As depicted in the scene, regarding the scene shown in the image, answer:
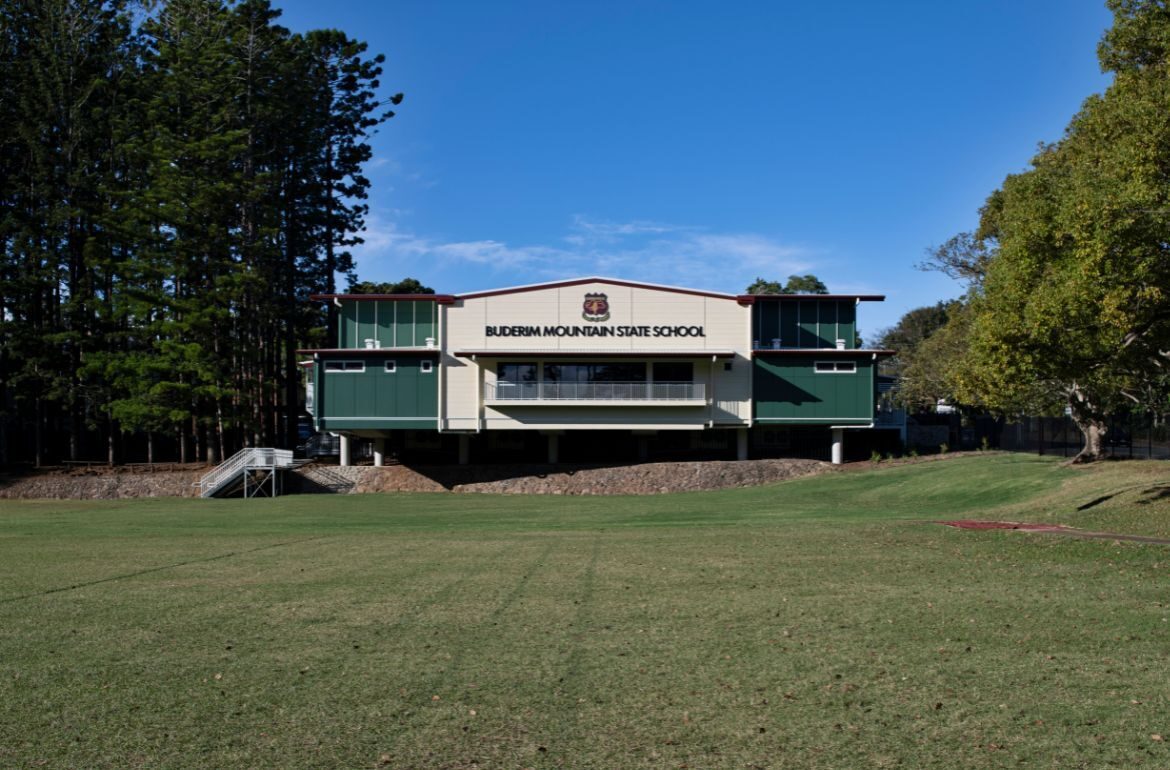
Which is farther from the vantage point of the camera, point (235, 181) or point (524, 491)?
point (235, 181)

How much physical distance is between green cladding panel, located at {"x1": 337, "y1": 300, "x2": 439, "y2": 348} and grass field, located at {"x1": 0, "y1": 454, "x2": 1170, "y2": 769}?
28.6 m

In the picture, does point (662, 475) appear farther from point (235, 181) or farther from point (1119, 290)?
point (1119, 290)

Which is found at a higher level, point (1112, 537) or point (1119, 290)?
point (1119, 290)

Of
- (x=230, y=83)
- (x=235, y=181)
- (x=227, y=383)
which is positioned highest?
(x=230, y=83)

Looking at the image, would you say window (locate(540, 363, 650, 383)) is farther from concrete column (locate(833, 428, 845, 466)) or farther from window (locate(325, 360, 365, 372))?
concrete column (locate(833, 428, 845, 466))

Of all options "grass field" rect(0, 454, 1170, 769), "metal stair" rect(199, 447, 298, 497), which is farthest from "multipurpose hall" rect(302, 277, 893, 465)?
"grass field" rect(0, 454, 1170, 769)

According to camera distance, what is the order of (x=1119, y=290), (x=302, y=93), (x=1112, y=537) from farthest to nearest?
A: (x=302, y=93), (x=1119, y=290), (x=1112, y=537)

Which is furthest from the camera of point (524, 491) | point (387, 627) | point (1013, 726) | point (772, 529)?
point (524, 491)

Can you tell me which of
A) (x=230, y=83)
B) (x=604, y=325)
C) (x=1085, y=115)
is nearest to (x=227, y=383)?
(x=230, y=83)

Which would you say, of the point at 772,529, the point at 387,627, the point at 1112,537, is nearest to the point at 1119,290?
the point at 1112,537

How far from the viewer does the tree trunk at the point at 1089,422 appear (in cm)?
3534

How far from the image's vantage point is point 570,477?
44.1m

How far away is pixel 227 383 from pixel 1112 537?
39.6 meters

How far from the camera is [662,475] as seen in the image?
43.7 meters
